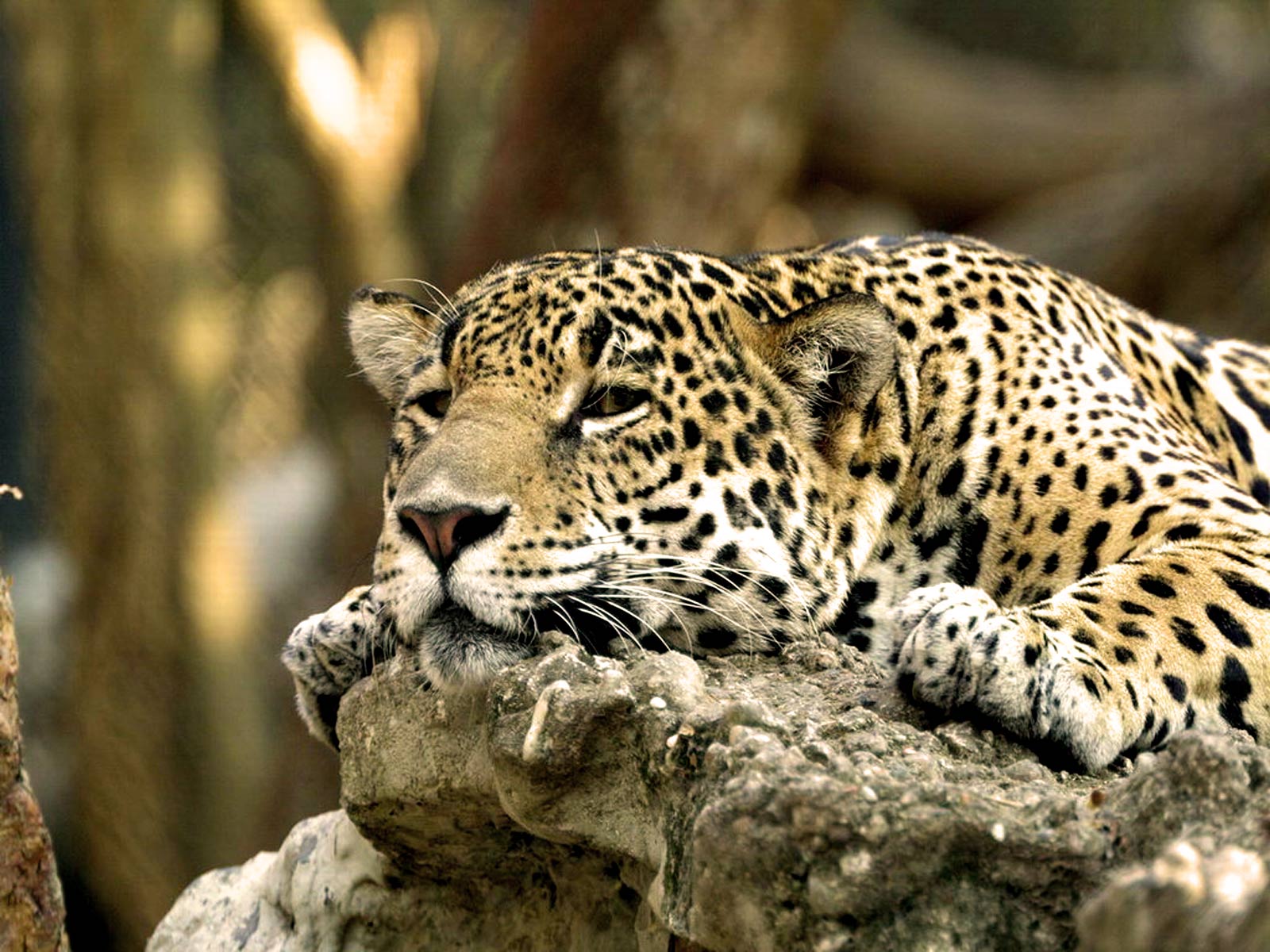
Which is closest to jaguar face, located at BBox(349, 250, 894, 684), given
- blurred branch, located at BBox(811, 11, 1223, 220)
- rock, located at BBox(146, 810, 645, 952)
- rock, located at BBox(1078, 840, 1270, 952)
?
rock, located at BBox(146, 810, 645, 952)

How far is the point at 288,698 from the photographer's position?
19.3 m

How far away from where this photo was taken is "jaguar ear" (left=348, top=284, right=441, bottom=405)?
7488 mm

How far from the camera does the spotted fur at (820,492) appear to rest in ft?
19.6

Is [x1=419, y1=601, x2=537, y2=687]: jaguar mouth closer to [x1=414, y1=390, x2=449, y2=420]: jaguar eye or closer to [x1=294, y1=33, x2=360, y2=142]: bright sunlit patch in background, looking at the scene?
[x1=414, y1=390, x2=449, y2=420]: jaguar eye

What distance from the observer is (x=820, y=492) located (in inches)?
272

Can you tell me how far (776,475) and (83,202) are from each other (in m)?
11.3

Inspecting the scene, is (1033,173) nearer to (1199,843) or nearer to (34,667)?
(34,667)

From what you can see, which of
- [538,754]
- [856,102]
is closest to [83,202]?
[856,102]

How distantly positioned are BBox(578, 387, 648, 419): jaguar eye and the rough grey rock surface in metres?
0.92

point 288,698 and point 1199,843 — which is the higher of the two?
point 1199,843

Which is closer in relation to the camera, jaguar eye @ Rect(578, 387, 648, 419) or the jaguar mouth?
the jaguar mouth

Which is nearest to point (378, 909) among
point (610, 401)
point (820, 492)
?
point (610, 401)

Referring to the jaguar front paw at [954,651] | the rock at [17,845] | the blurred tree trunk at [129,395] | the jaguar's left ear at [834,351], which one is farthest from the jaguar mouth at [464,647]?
the blurred tree trunk at [129,395]

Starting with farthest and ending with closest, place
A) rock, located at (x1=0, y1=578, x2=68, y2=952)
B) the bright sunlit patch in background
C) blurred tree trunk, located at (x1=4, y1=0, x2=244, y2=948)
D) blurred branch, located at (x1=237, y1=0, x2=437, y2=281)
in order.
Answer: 1. blurred branch, located at (x1=237, y1=0, x2=437, y2=281)
2. the bright sunlit patch in background
3. blurred tree trunk, located at (x1=4, y1=0, x2=244, y2=948)
4. rock, located at (x1=0, y1=578, x2=68, y2=952)
